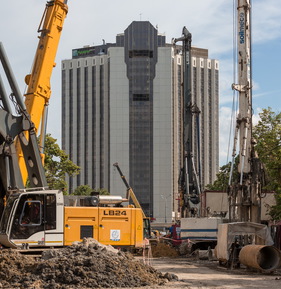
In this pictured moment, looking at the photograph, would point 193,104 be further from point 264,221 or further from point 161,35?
point 161,35

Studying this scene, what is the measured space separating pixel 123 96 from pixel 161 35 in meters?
18.2

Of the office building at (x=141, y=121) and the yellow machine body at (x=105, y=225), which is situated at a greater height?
the office building at (x=141, y=121)

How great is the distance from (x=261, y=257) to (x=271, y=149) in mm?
22151

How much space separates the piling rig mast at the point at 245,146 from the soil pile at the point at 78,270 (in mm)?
13610

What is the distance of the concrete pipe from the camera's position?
2870 centimetres

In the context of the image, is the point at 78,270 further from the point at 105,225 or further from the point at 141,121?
the point at 141,121

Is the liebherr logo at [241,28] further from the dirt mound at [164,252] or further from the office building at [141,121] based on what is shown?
the office building at [141,121]

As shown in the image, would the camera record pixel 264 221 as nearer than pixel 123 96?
Yes

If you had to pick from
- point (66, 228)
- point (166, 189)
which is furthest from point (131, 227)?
point (166, 189)

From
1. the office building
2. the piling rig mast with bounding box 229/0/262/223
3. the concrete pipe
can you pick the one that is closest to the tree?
the piling rig mast with bounding box 229/0/262/223

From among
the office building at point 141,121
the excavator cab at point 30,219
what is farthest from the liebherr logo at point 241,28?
the office building at point 141,121

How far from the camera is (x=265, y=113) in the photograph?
6141 centimetres

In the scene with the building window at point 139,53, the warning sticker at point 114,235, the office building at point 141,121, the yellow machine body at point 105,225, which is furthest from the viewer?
the office building at point 141,121

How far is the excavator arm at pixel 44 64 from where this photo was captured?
31.5m
